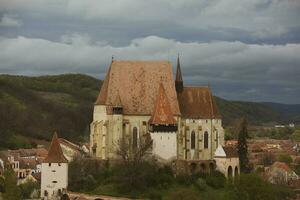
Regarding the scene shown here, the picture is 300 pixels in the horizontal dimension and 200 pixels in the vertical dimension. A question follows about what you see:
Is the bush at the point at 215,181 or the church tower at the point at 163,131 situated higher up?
the church tower at the point at 163,131

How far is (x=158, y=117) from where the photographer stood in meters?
83.6

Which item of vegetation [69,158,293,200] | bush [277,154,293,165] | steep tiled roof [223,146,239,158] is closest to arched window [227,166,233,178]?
steep tiled roof [223,146,239,158]

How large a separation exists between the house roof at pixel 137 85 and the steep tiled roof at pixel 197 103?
219 centimetres

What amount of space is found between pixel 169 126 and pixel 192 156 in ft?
21.2

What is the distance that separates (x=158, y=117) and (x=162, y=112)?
2.71 feet

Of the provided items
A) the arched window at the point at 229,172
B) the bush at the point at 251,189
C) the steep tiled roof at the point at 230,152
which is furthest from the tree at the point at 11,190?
the arched window at the point at 229,172

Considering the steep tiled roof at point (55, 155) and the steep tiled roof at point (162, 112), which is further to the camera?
the steep tiled roof at point (162, 112)

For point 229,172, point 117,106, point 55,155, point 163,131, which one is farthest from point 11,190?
point 229,172

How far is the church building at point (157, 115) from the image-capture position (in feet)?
275

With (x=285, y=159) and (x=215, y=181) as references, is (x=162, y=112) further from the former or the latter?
(x=285, y=159)

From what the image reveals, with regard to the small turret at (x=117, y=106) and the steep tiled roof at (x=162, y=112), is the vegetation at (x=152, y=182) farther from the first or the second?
the small turret at (x=117, y=106)

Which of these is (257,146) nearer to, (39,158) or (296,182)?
(296,182)

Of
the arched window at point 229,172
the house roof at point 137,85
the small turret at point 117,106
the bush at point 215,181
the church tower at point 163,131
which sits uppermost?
the house roof at point 137,85

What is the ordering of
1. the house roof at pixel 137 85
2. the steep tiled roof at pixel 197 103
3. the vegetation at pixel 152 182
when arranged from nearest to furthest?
the vegetation at pixel 152 182 → the house roof at pixel 137 85 → the steep tiled roof at pixel 197 103
